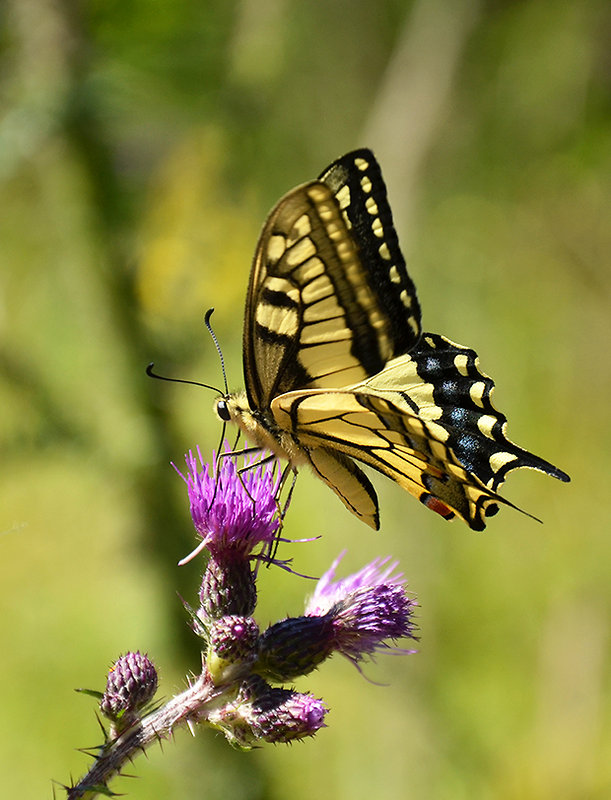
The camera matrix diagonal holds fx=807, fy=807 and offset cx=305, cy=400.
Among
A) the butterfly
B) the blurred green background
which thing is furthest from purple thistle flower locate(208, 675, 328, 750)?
the blurred green background

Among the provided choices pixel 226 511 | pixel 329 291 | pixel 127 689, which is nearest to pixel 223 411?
pixel 226 511

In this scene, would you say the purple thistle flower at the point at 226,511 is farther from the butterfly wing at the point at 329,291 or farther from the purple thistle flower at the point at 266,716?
the purple thistle flower at the point at 266,716

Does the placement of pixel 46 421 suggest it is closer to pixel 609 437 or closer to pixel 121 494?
pixel 121 494

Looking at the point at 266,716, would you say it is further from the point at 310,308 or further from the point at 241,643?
the point at 310,308

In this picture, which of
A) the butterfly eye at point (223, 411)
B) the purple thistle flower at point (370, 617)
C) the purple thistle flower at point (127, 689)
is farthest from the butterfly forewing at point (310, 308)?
the purple thistle flower at point (127, 689)

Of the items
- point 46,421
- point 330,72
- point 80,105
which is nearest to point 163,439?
point 46,421

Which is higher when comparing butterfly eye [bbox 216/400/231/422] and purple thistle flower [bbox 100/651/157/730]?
butterfly eye [bbox 216/400/231/422]

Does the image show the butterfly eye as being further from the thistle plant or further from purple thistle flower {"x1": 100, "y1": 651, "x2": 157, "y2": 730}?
purple thistle flower {"x1": 100, "y1": 651, "x2": 157, "y2": 730}
